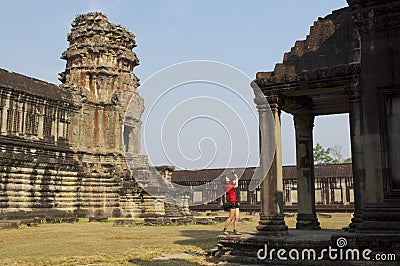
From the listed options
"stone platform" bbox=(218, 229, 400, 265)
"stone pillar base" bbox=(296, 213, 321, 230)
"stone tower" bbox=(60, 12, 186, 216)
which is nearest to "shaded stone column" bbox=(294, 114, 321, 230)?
"stone pillar base" bbox=(296, 213, 321, 230)

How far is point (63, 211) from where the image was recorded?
3188cm

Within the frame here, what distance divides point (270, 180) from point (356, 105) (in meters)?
2.66

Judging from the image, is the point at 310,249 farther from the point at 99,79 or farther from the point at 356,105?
the point at 99,79

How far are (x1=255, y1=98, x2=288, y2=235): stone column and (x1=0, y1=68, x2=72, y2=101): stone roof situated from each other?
24929 mm

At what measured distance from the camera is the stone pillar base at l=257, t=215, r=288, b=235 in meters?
9.76

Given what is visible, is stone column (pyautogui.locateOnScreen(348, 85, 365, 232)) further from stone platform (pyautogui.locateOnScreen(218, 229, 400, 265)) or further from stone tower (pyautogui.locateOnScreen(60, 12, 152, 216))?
stone tower (pyautogui.locateOnScreen(60, 12, 152, 216))

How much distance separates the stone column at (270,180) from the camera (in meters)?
9.90

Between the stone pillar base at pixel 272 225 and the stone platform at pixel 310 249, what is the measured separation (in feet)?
0.45

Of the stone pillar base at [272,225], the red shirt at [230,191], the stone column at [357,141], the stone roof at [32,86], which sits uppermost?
the stone roof at [32,86]

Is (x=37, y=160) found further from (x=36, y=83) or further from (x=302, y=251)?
(x=302, y=251)

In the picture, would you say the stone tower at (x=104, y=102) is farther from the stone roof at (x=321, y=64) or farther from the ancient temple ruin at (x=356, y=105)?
the stone roof at (x=321, y=64)

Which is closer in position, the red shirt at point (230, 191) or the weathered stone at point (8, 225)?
the red shirt at point (230, 191)

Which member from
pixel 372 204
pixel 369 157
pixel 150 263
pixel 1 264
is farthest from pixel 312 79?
pixel 1 264

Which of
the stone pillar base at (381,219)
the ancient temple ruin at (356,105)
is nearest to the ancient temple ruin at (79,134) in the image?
the ancient temple ruin at (356,105)
